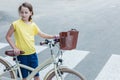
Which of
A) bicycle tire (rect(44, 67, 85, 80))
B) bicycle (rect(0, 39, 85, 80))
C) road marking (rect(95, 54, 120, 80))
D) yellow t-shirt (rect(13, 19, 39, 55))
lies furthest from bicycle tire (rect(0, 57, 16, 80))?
road marking (rect(95, 54, 120, 80))

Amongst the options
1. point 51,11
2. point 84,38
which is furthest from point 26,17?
point 51,11

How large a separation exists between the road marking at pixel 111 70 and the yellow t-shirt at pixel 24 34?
1.95m

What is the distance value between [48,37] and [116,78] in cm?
197

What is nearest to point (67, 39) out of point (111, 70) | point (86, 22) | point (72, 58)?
point (111, 70)

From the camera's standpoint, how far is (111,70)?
6.73 m

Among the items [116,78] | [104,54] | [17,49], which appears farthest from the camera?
[104,54]

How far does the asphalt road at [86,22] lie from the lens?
25.4 ft

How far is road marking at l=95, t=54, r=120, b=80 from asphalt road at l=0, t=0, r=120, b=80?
0.11 meters

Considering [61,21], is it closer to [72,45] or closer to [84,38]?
[84,38]

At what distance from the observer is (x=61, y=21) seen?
476 inches

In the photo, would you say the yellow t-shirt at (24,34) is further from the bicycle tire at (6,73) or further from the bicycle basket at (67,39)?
the bicycle basket at (67,39)

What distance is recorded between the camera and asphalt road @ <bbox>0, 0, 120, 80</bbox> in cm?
775

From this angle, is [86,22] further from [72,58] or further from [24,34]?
[24,34]

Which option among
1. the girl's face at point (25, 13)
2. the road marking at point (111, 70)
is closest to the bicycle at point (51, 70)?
the girl's face at point (25, 13)
